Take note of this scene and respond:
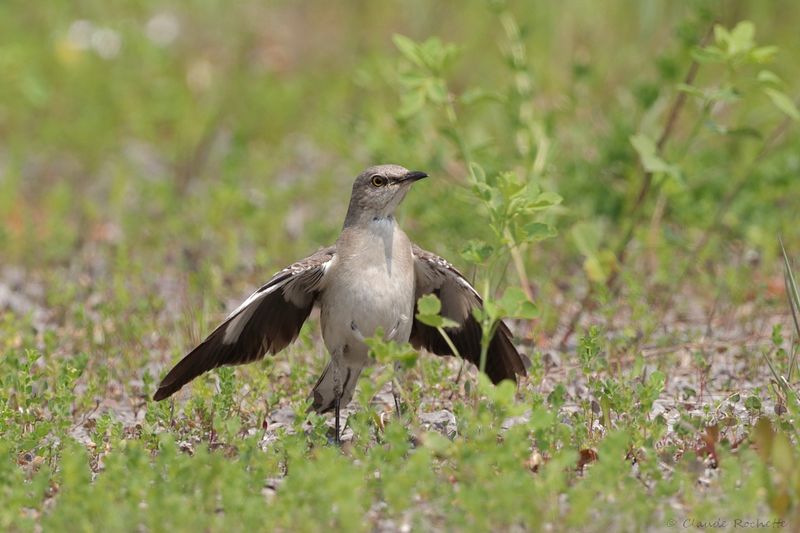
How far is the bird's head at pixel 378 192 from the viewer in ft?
22.7

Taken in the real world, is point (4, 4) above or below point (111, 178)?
above

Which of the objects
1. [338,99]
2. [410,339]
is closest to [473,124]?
[338,99]

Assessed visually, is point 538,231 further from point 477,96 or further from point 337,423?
point 477,96

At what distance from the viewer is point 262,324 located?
6.86 m

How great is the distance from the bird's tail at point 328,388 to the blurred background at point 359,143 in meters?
1.51

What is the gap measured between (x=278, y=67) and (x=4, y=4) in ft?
11.0

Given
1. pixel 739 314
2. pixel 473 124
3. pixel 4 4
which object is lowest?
pixel 739 314

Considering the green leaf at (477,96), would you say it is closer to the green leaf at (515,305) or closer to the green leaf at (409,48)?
the green leaf at (409,48)

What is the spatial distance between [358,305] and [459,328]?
2.06 ft

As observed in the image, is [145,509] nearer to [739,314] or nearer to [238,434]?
[238,434]

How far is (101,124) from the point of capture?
12695 millimetres

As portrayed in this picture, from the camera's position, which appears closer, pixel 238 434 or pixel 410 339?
pixel 238 434

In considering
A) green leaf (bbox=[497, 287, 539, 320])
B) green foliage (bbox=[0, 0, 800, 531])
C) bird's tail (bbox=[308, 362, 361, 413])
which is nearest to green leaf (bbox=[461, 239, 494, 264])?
green foliage (bbox=[0, 0, 800, 531])

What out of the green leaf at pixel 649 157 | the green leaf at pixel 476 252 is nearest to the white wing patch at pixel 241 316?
the green leaf at pixel 476 252
